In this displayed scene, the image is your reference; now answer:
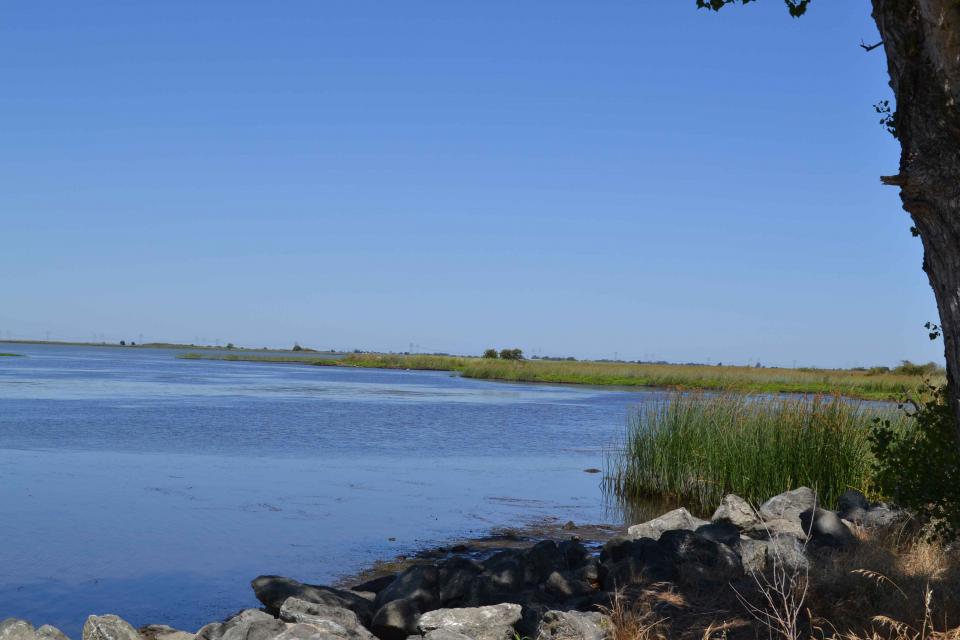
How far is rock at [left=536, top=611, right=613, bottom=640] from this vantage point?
624cm

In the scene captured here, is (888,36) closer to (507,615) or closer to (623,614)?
(623,614)

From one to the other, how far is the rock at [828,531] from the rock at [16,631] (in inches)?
262

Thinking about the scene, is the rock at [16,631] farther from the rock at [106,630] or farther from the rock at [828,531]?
the rock at [828,531]

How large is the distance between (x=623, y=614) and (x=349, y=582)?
14.3 ft

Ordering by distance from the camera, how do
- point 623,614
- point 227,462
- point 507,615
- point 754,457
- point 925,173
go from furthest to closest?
1. point 227,462
2. point 754,457
3. point 507,615
4. point 623,614
5. point 925,173

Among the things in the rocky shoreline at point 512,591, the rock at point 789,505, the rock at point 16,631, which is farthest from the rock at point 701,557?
the rock at point 16,631

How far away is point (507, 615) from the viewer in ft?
23.8

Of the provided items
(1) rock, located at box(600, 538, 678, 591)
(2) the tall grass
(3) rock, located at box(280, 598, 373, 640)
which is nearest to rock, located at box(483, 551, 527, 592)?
(1) rock, located at box(600, 538, 678, 591)

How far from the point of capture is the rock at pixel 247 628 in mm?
6859

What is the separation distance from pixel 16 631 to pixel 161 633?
4.72 ft

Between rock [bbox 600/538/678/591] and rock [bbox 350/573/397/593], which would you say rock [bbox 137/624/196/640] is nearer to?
rock [bbox 350/573/397/593]

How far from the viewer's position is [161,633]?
7.92 metres

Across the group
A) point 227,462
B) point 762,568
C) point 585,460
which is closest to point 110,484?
point 227,462

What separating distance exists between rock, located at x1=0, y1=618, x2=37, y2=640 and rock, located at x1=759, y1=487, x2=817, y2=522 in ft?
25.0
